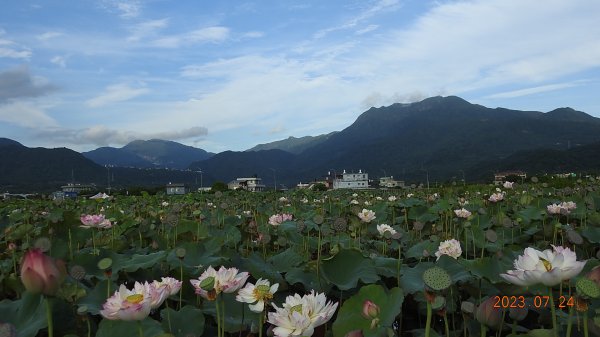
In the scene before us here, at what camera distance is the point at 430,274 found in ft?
3.95

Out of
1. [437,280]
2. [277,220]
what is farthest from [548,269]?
[277,220]

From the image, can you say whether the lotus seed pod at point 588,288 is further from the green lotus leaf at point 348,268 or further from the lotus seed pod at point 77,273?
the lotus seed pod at point 77,273

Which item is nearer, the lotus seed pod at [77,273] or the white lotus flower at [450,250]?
the lotus seed pod at [77,273]

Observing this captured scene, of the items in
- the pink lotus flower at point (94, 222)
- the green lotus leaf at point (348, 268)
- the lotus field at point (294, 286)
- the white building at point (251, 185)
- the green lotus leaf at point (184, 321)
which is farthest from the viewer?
the white building at point (251, 185)

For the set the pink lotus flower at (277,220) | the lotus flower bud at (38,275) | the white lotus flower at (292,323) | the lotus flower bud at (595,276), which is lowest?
the pink lotus flower at (277,220)

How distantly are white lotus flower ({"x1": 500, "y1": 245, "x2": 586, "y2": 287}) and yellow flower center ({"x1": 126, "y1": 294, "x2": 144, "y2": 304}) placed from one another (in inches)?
41.4

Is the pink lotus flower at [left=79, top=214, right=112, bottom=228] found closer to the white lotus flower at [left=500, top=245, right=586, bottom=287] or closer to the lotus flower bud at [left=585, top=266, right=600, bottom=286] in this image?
the white lotus flower at [left=500, top=245, right=586, bottom=287]

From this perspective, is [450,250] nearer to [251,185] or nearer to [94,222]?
[94,222]

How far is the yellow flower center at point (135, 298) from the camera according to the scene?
1248 millimetres

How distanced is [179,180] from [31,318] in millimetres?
155319

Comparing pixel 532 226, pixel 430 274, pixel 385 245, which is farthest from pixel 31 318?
pixel 532 226

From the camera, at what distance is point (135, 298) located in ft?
4.18

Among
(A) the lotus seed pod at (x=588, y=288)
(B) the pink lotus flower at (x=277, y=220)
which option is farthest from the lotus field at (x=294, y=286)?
(B) the pink lotus flower at (x=277, y=220)

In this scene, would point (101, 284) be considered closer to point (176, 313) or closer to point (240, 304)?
point (176, 313)
